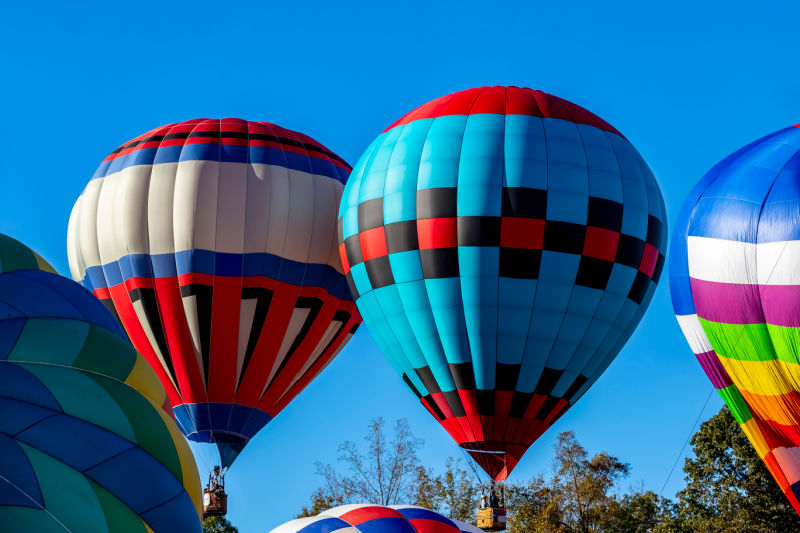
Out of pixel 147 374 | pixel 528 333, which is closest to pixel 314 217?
pixel 528 333

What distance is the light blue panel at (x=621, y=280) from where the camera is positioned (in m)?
17.2

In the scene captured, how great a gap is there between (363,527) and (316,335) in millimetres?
3796

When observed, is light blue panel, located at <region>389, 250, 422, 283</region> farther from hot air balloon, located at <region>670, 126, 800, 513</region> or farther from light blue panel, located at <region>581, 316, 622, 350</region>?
hot air balloon, located at <region>670, 126, 800, 513</region>

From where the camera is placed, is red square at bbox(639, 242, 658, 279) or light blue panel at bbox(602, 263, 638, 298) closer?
light blue panel at bbox(602, 263, 638, 298)

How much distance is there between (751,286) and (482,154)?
3.89m

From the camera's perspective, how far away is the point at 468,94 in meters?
18.4

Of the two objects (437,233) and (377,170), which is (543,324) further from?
(377,170)

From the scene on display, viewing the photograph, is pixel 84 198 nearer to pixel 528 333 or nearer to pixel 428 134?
pixel 428 134

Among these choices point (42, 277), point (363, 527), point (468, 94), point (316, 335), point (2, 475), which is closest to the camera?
point (2, 475)

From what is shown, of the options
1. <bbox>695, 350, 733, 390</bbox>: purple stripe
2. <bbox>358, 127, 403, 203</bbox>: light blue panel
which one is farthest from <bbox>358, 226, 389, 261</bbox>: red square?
<bbox>695, 350, 733, 390</bbox>: purple stripe

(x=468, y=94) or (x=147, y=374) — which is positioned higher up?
(x=468, y=94)

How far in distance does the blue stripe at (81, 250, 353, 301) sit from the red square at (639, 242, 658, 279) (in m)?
4.75

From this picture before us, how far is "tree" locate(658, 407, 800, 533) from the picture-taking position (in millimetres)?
24859

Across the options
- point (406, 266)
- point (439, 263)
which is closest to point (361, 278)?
point (406, 266)
